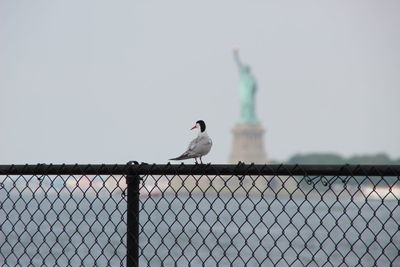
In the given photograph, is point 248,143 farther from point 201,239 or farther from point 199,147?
point 199,147

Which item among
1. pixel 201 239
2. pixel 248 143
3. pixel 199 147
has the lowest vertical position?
pixel 199 147

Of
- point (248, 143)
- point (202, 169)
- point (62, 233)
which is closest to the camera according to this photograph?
point (202, 169)

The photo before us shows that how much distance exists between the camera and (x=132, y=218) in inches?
A: 156

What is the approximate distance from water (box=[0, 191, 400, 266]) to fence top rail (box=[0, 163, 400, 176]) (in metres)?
0.13

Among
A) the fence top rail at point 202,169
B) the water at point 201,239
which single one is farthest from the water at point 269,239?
the fence top rail at point 202,169

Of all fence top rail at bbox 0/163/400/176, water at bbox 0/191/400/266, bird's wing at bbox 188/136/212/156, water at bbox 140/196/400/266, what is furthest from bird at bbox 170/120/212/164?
fence top rail at bbox 0/163/400/176

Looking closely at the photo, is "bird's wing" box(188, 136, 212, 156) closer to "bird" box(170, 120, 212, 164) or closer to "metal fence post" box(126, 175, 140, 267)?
"bird" box(170, 120, 212, 164)

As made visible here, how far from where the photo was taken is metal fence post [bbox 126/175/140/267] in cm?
395

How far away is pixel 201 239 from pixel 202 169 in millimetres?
41477

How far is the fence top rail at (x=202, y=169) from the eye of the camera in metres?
3.65

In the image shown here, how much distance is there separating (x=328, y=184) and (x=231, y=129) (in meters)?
146

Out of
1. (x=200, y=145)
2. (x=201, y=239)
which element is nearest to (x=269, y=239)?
(x=201, y=239)

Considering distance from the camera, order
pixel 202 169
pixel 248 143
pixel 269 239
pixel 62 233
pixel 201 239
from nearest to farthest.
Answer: pixel 202 169
pixel 62 233
pixel 269 239
pixel 201 239
pixel 248 143

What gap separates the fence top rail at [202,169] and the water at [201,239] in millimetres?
130
